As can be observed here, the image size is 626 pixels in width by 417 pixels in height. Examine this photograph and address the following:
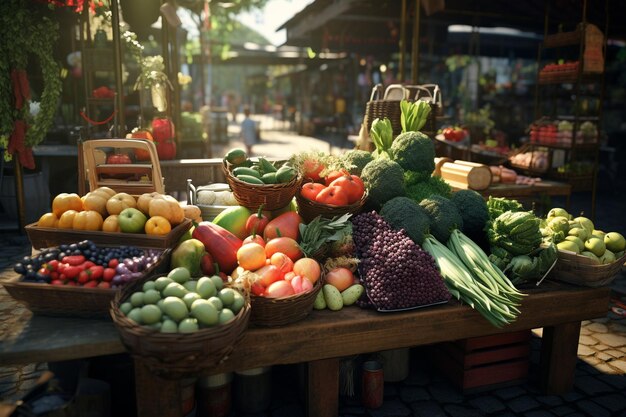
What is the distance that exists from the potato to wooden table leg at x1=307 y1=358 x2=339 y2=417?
11.9 inches

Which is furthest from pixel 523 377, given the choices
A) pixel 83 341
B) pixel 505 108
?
pixel 505 108

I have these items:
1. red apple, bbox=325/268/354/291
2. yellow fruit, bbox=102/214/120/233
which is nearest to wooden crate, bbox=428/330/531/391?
red apple, bbox=325/268/354/291

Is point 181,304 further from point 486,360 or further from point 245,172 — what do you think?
point 486,360

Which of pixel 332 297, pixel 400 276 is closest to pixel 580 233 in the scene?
pixel 400 276

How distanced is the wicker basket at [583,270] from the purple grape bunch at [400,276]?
Result: 3.34 feet

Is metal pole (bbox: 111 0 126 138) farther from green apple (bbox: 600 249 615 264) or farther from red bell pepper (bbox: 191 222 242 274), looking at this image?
green apple (bbox: 600 249 615 264)

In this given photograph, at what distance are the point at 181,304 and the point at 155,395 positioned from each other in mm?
652

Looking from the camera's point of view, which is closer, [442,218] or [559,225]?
[442,218]

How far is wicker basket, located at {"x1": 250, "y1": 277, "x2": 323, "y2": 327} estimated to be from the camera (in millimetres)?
2527

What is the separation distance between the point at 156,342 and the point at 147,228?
100 centimetres

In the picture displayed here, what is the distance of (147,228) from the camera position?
2.88 metres

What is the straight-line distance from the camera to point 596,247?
11.0 feet

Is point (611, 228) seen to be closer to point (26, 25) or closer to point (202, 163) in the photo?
point (202, 163)

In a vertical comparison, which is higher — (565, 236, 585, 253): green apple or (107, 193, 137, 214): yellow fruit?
(107, 193, 137, 214): yellow fruit
